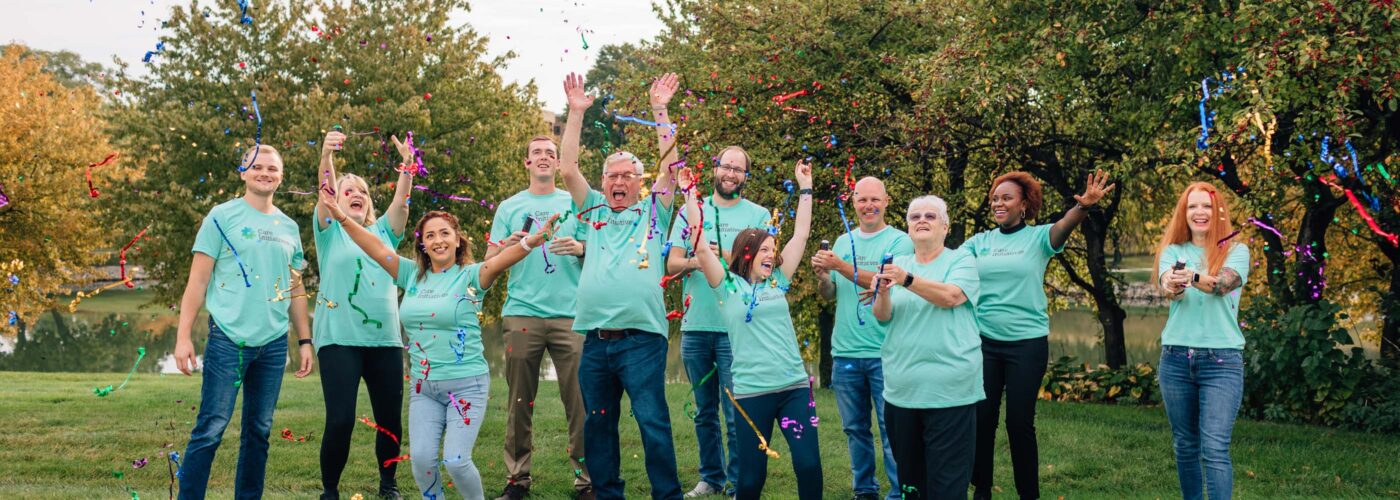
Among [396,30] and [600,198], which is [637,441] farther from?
[396,30]

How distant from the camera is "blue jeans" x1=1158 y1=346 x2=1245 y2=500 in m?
5.53

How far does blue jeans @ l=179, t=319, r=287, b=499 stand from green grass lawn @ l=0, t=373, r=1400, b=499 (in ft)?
5.06

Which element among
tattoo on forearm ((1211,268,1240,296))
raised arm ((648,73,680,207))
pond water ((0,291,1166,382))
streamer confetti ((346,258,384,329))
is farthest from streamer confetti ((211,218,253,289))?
pond water ((0,291,1166,382))

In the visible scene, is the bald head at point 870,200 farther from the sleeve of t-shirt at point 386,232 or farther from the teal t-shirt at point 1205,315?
the sleeve of t-shirt at point 386,232

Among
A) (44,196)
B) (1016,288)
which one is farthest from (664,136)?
(44,196)

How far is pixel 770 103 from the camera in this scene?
15820 mm

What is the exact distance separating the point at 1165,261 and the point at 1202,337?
1.55ft

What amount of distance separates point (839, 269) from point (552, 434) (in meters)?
5.64

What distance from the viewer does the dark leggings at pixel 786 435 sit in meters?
5.18

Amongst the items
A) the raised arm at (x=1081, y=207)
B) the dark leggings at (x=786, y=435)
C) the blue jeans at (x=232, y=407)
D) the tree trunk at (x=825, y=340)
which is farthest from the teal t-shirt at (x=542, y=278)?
the tree trunk at (x=825, y=340)

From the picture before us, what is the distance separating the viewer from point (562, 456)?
886 cm

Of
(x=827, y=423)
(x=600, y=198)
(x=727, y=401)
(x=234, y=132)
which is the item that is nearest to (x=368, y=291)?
(x=600, y=198)

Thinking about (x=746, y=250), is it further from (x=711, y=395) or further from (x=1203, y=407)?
(x=1203, y=407)

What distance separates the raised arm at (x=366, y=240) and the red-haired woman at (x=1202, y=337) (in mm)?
4107
